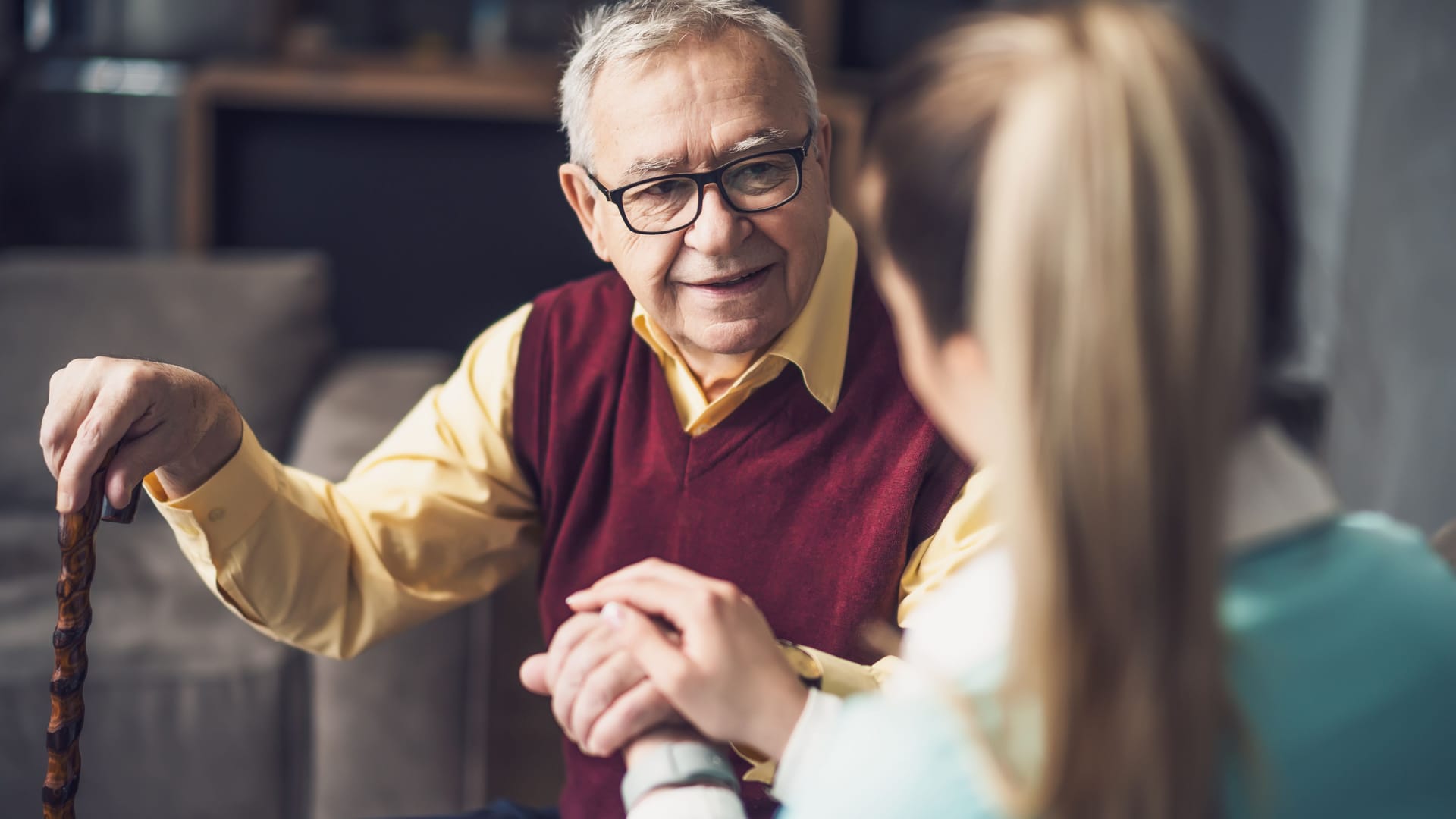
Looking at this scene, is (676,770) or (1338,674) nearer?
(1338,674)

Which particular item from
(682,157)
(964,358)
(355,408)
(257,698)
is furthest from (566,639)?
(355,408)

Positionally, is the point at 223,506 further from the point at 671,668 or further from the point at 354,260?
the point at 354,260

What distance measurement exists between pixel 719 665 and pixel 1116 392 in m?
0.33

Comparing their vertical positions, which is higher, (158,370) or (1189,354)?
(1189,354)

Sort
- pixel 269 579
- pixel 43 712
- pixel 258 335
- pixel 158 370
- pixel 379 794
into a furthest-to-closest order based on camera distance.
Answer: pixel 258 335 < pixel 379 794 < pixel 43 712 < pixel 269 579 < pixel 158 370

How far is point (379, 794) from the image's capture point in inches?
73.8

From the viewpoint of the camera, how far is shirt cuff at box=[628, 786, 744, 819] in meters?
0.75

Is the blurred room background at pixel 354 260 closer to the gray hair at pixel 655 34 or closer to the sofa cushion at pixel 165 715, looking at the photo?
the sofa cushion at pixel 165 715

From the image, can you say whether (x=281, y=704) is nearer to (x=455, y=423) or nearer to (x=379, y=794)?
(x=379, y=794)

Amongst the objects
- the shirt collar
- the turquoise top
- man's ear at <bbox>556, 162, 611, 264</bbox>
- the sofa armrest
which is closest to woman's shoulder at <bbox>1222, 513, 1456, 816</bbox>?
the turquoise top

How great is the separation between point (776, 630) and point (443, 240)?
254cm

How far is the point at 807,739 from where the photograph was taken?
0.78m

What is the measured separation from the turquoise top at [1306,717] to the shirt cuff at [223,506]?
0.66m

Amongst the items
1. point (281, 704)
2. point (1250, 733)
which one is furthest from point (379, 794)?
point (1250, 733)
